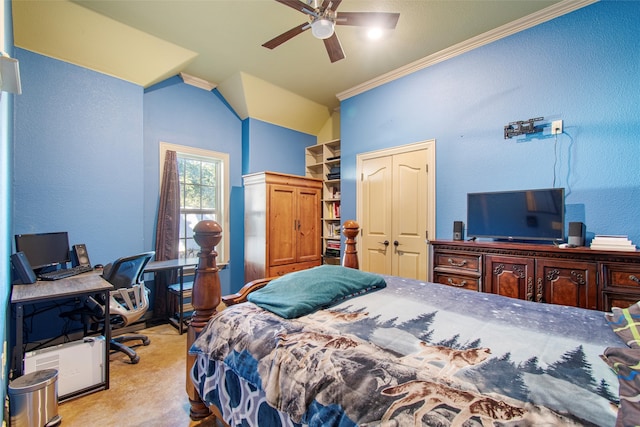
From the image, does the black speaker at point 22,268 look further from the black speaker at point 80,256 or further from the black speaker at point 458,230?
the black speaker at point 458,230

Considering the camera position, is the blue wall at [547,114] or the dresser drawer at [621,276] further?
the blue wall at [547,114]

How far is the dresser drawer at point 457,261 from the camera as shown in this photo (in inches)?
98.0

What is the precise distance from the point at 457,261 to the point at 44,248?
Answer: 3757mm

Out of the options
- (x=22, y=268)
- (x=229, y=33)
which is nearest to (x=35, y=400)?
(x=22, y=268)

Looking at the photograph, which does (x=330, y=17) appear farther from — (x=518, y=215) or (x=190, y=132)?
(x=190, y=132)

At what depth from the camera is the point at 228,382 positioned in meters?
1.24

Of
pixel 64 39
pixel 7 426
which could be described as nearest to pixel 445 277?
pixel 7 426

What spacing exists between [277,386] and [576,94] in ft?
10.7

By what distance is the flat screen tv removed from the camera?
91.4 inches

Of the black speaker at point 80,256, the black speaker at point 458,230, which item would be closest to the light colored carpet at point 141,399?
the black speaker at point 80,256

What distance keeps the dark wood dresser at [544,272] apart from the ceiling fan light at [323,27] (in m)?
2.06

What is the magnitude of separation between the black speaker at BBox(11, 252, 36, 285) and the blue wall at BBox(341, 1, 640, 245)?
382cm

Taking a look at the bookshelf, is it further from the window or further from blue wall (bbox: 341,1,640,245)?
the window

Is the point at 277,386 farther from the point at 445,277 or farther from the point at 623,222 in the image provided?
the point at 623,222
